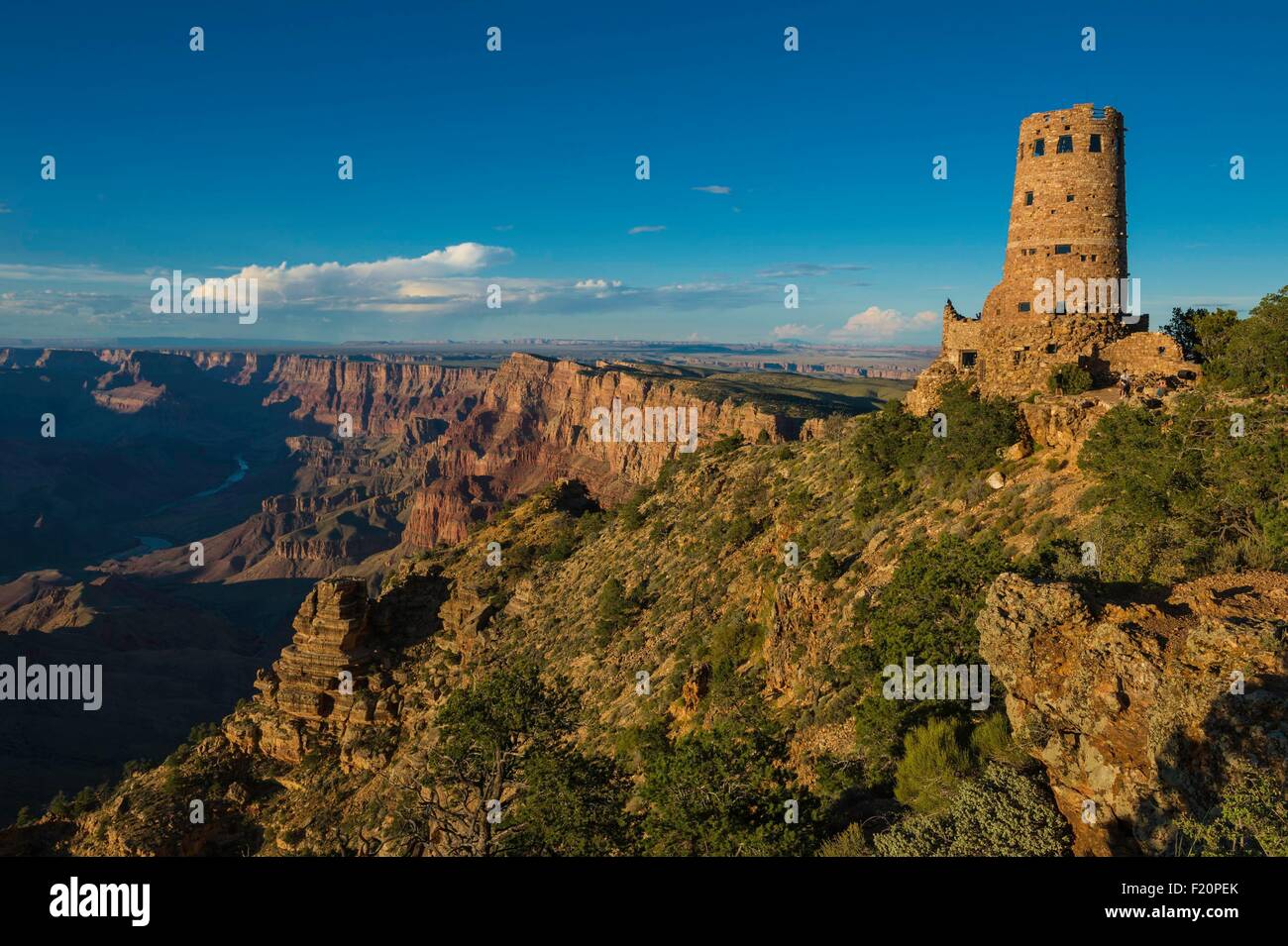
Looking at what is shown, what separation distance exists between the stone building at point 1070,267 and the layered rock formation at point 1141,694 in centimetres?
1979

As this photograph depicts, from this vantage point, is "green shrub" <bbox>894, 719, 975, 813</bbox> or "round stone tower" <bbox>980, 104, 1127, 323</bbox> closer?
"green shrub" <bbox>894, 719, 975, 813</bbox>


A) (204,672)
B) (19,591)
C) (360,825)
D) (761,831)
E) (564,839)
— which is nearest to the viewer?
(761,831)

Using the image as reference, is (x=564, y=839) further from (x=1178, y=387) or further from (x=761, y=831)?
(x=1178, y=387)

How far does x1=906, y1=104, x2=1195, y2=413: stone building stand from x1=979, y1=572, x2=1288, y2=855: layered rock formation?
19.8 metres

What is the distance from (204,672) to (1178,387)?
11444 centimetres

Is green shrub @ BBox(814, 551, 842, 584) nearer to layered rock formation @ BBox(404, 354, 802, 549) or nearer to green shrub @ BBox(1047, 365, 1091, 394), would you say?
green shrub @ BBox(1047, 365, 1091, 394)

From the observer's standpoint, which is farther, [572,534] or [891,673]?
[572,534]

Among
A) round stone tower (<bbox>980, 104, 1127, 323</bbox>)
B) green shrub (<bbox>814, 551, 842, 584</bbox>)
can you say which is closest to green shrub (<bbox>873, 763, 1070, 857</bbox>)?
green shrub (<bbox>814, 551, 842, 584</bbox>)

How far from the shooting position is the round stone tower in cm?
3017

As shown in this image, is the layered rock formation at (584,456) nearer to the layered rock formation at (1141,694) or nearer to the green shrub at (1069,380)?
the green shrub at (1069,380)

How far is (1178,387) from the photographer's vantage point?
91.1 feet

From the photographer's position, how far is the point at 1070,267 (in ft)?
101
